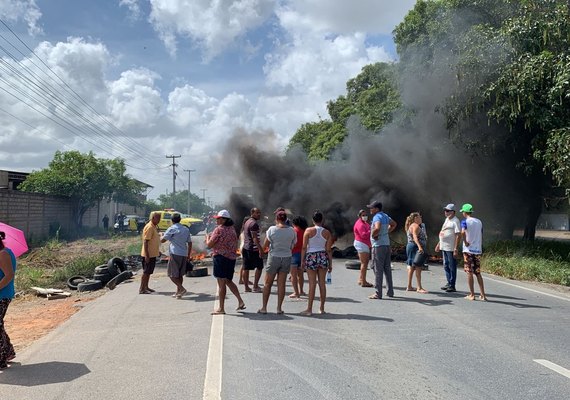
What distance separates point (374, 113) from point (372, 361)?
20.5m

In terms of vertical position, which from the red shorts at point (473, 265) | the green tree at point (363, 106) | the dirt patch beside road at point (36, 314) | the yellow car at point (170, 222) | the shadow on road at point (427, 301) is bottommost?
the dirt patch beside road at point (36, 314)

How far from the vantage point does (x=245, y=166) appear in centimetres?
2361

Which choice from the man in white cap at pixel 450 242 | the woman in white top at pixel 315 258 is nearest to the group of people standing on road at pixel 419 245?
the man in white cap at pixel 450 242

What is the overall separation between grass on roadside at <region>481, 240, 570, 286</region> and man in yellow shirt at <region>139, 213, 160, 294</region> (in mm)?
8456

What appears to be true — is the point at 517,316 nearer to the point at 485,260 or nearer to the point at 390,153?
the point at 485,260

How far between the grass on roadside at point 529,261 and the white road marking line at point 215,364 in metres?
8.19

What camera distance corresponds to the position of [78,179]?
105 feet

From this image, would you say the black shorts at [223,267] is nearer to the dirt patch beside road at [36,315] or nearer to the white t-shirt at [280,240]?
the white t-shirt at [280,240]

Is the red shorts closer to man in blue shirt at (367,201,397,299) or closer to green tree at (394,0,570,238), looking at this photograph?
man in blue shirt at (367,201,397,299)

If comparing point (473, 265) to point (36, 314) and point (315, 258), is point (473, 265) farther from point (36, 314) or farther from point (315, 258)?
point (36, 314)

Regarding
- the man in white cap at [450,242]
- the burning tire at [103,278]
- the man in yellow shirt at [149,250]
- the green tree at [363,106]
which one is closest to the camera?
the man in white cap at [450,242]

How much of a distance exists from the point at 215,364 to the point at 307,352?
1.02m

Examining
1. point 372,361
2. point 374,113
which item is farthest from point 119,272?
point 374,113

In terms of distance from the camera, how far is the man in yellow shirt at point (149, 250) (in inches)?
392
